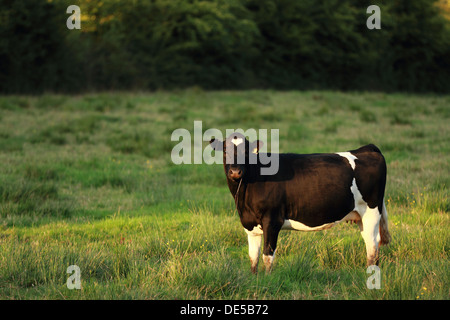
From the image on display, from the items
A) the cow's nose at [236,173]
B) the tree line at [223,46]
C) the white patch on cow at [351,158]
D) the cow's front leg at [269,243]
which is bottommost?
the cow's front leg at [269,243]

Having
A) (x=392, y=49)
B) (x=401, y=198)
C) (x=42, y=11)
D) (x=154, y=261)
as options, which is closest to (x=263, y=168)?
(x=154, y=261)

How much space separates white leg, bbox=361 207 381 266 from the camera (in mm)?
4680

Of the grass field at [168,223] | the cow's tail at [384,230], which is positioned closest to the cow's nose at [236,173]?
the grass field at [168,223]

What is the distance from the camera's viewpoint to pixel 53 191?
25.0 ft

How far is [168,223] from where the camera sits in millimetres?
6336

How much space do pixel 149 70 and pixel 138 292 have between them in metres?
27.9

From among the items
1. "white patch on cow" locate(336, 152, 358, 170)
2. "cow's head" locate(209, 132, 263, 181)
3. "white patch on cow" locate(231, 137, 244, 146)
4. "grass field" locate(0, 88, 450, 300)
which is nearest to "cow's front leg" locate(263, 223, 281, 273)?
"grass field" locate(0, 88, 450, 300)

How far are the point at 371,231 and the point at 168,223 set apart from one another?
2.62 m

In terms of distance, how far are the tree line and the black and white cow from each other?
2195cm

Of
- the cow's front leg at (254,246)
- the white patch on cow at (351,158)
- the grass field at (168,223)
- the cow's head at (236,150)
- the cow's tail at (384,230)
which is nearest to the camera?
the grass field at (168,223)

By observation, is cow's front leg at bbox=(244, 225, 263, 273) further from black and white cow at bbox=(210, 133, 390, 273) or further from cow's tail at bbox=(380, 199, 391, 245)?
cow's tail at bbox=(380, 199, 391, 245)

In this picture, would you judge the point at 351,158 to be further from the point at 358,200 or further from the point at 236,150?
the point at 236,150

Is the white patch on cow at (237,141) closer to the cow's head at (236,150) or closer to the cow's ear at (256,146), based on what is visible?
the cow's head at (236,150)

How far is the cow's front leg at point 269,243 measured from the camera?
446cm
